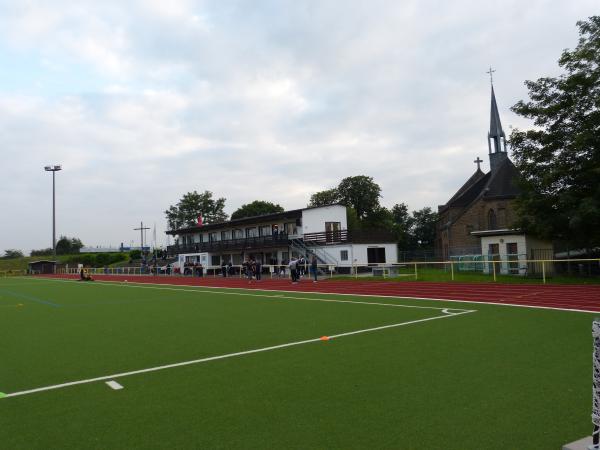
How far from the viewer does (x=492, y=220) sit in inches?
2013

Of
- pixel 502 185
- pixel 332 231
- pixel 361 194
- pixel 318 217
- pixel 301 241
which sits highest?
pixel 361 194

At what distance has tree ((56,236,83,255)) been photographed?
416ft

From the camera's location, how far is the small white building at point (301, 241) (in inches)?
1613

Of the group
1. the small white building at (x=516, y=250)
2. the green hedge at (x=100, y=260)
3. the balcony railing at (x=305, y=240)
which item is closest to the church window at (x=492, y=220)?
the balcony railing at (x=305, y=240)

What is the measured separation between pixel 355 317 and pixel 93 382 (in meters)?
6.95

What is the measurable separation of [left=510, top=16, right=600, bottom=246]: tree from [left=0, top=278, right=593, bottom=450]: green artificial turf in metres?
11.7

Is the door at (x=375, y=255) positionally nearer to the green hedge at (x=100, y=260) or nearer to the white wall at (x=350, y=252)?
the white wall at (x=350, y=252)

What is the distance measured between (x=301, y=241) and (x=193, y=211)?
57867mm

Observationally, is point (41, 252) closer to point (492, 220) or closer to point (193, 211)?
point (193, 211)

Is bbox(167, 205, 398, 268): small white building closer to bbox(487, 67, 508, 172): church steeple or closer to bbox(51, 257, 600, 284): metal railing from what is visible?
bbox(51, 257, 600, 284): metal railing

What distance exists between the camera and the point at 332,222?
4366 cm

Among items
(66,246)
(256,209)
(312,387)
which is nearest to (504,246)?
(312,387)

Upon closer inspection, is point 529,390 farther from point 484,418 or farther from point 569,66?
point 569,66

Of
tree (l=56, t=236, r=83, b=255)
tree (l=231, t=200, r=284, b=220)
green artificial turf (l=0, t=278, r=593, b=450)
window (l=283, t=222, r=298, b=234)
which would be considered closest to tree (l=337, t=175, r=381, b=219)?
tree (l=231, t=200, r=284, b=220)
